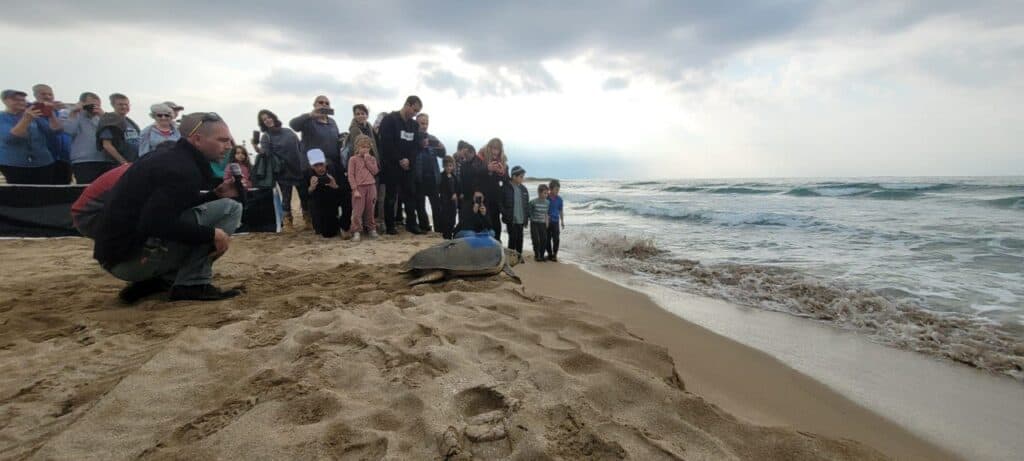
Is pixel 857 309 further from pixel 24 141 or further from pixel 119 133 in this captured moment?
pixel 24 141

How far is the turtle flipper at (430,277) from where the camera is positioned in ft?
11.6

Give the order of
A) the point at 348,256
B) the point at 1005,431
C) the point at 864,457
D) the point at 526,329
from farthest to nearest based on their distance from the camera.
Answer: the point at 348,256 < the point at 526,329 < the point at 1005,431 < the point at 864,457

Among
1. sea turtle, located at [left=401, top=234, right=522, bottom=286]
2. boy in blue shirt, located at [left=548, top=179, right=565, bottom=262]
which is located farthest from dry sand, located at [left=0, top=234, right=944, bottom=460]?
boy in blue shirt, located at [left=548, top=179, right=565, bottom=262]

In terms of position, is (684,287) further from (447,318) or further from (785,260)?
(447,318)

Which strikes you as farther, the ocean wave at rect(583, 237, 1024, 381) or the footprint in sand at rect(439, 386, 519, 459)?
the ocean wave at rect(583, 237, 1024, 381)

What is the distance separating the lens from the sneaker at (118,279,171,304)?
292cm

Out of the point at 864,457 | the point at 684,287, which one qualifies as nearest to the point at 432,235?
the point at 684,287

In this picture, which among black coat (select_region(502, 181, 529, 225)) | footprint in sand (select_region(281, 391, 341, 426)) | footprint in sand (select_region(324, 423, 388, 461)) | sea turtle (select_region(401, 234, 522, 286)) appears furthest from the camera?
black coat (select_region(502, 181, 529, 225))

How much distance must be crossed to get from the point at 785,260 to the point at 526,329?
4882 mm

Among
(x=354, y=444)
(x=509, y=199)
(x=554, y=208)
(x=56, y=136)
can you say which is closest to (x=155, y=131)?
(x=56, y=136)

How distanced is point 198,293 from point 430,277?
1.59 m

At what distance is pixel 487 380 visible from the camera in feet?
5.99

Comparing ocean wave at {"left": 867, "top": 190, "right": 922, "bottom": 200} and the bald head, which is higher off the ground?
the bald head

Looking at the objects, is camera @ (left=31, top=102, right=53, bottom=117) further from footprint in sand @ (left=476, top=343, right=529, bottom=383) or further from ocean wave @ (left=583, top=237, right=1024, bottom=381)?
ocean wave @ (left=583, top=237, right=1024, bottom=381)
